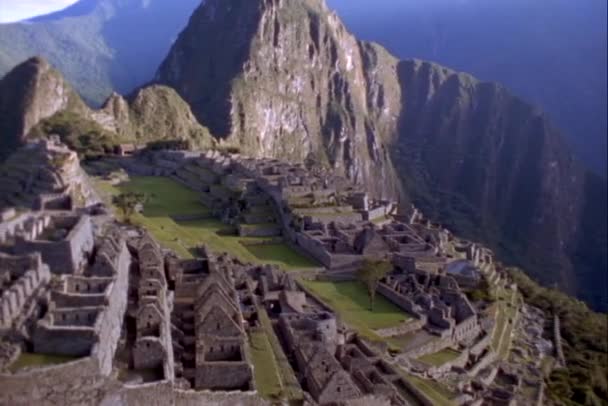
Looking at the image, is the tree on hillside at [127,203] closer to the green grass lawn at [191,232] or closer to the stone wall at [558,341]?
the green grass lawn at [191,232]

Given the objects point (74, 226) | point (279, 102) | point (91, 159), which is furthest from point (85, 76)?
point (74, 226)

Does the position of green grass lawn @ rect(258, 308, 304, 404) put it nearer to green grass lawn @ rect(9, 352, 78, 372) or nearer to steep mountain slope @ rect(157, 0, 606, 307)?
green grass lawn @ rect(9, 352, 78, 372)

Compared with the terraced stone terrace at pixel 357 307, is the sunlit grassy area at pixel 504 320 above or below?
below

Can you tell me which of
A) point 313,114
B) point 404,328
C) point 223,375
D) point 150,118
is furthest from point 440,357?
point 313,114

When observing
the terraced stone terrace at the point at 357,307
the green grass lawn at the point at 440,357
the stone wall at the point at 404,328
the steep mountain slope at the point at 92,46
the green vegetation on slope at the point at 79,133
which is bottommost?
the green grass lawn at the point at 440,357

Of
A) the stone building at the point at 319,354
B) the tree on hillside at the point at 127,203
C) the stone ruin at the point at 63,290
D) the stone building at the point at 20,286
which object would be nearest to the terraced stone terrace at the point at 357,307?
the stone building at the point at 319,354

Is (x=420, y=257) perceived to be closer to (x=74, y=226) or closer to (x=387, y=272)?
(x=387, y=272)

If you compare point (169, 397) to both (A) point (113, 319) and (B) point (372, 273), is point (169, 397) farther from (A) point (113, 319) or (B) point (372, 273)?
(B) point (372, 273)
